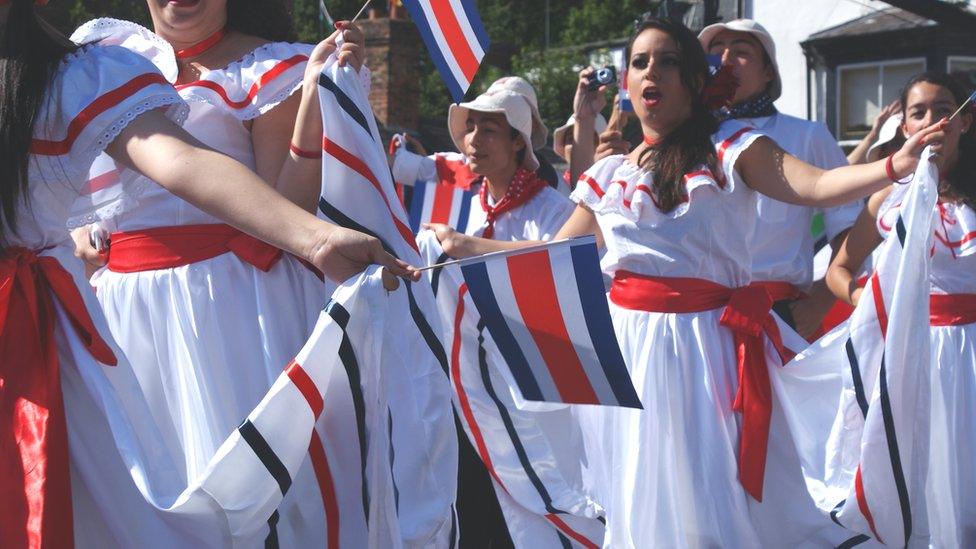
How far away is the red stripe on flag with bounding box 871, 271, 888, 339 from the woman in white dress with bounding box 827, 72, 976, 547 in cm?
82

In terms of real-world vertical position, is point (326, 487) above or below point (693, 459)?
above

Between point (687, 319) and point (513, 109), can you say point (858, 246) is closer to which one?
point (687, 319)

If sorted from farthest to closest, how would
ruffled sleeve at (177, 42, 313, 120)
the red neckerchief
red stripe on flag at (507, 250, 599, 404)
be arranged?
the red neckerchief
ruffled sleeve at (177, 42, 313, 120)
red stripe on flag at (507, 250, 599, 404)

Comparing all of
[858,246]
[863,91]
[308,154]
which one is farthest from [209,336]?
[863,91]

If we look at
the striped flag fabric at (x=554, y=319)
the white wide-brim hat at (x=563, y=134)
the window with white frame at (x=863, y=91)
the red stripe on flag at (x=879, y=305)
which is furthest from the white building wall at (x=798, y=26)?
the striped flag fabric at (x=554, y=319)

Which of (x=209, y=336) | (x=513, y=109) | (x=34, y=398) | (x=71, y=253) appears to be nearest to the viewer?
(x=34, y=398)

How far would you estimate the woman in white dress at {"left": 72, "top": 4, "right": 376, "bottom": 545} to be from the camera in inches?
129

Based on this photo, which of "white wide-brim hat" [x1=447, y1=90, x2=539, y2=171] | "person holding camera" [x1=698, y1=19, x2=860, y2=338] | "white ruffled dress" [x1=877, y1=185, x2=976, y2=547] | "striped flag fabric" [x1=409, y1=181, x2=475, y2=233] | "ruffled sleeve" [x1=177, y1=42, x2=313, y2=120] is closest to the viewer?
"ruffled sleeve" [x1=177, y1=42, x2=313, y2=120]

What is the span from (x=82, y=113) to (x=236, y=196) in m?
0.31

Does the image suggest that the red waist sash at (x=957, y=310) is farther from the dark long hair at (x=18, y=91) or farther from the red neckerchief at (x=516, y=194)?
the dark long hair at (x=18, y=91)

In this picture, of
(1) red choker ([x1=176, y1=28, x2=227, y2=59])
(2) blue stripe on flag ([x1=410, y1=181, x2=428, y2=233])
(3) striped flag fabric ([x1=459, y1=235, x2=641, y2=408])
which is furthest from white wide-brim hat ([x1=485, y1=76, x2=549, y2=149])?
(3) striped flag fabric ([x1=459, y1=235, x2=641, y2=408])

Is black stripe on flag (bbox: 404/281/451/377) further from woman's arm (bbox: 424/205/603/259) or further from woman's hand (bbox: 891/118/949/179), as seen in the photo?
woman's hand (bbox: 891/118/949/179)

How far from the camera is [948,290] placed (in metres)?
5.40

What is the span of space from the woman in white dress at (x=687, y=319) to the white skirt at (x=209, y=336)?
113cm
